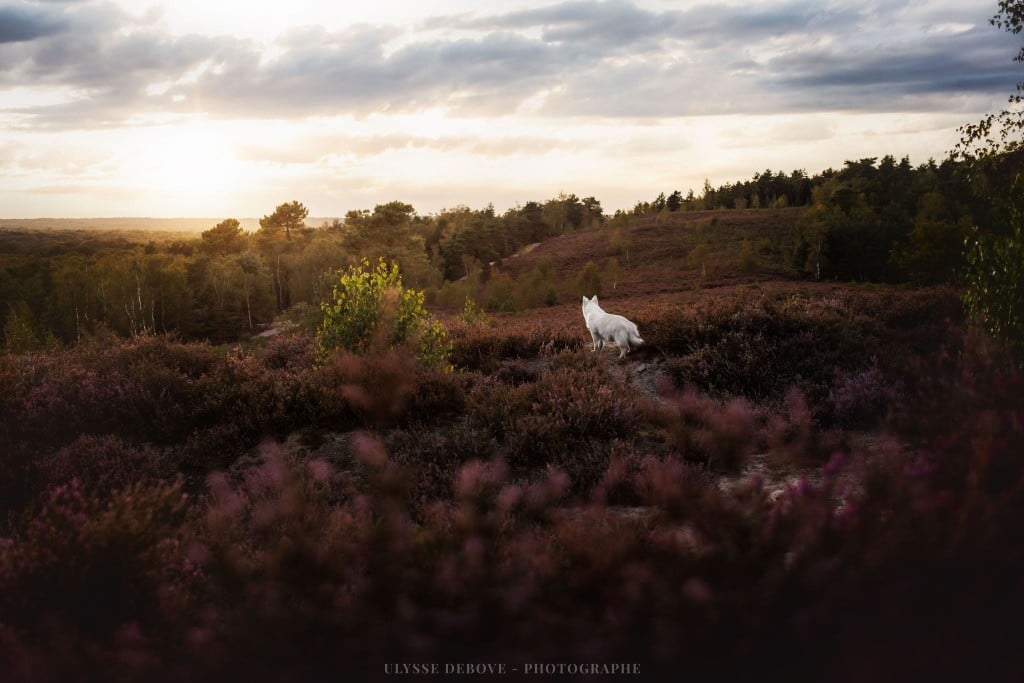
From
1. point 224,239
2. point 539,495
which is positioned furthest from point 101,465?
point 224,239

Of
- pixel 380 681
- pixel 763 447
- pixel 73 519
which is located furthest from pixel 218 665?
pixel 763 447

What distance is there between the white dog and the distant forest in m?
16.3

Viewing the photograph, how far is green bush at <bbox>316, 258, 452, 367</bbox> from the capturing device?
9336 mm

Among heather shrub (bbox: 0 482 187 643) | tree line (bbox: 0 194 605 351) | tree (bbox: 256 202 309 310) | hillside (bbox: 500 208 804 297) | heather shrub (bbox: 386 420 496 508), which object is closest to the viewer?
heather shrub (bbox: 0 482 187 643)

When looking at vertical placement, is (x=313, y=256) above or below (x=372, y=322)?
above

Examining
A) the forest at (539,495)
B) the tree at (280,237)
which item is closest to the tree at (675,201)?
the tree at (280,237)

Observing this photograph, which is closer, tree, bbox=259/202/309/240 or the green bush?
the green bush

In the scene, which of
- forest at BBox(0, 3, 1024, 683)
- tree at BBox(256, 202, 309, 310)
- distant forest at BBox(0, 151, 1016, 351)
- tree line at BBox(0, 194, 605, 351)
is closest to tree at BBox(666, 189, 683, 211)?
distant forest at BBox(0, 151, 1016, 351)

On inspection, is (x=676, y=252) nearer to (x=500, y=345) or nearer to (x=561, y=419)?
(x=500, y=345)

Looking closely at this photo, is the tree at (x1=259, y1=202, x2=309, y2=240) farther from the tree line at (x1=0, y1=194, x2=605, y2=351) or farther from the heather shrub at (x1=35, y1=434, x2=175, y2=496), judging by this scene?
the heather shrub at (x1=35, y1=434, x2=175, y2=496)

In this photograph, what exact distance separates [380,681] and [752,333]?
8.86m

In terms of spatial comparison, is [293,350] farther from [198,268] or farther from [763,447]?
[198,268]

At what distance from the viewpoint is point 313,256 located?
61.4 m

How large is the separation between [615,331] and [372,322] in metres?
4.47
